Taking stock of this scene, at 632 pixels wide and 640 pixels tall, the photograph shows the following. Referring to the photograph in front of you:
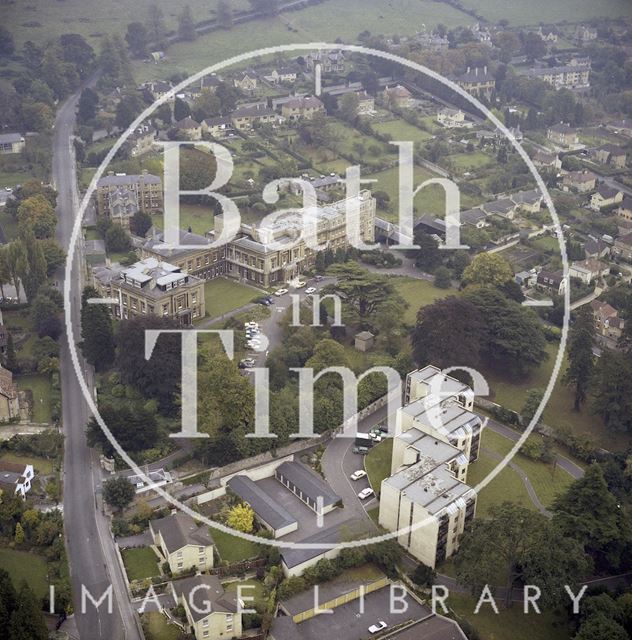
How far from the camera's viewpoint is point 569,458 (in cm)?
2989

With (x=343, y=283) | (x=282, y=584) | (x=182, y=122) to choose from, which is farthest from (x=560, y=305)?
(x=182, y=122)

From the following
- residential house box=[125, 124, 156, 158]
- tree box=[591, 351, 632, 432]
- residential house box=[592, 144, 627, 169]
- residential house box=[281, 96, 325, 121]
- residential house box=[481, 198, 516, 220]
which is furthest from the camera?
residential house box=[281, 96, 325, 121]

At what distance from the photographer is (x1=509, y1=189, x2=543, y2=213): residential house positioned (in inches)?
1989

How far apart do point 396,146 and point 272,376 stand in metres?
30.8

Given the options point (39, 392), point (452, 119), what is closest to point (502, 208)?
point (452, 119)

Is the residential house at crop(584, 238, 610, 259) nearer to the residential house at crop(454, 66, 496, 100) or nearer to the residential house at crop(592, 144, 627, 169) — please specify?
the residential house at crop(592, 144, 627, 169)

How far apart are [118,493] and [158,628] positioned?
4898mm

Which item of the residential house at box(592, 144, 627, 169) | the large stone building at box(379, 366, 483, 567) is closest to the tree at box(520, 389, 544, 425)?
the large stone building at box(379, 366, 483, 567)

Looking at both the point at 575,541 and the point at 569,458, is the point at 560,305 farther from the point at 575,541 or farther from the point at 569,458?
the point at 575,541

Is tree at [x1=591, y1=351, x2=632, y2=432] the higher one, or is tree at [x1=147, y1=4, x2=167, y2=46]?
tree at [x1=147, y1=4, x2=167, y2=46]

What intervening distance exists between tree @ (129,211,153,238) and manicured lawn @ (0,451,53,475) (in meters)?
18.8

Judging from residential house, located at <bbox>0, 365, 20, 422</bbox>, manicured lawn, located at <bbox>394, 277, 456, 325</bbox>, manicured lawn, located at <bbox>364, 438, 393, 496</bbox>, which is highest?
manicured lawn, located at <bbox>394, 277, 456, 325</bbox>

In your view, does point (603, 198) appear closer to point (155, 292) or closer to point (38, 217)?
point (155, 292)

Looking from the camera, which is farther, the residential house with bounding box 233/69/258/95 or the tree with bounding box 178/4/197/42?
the tree with bounding box 178/4/197/42
